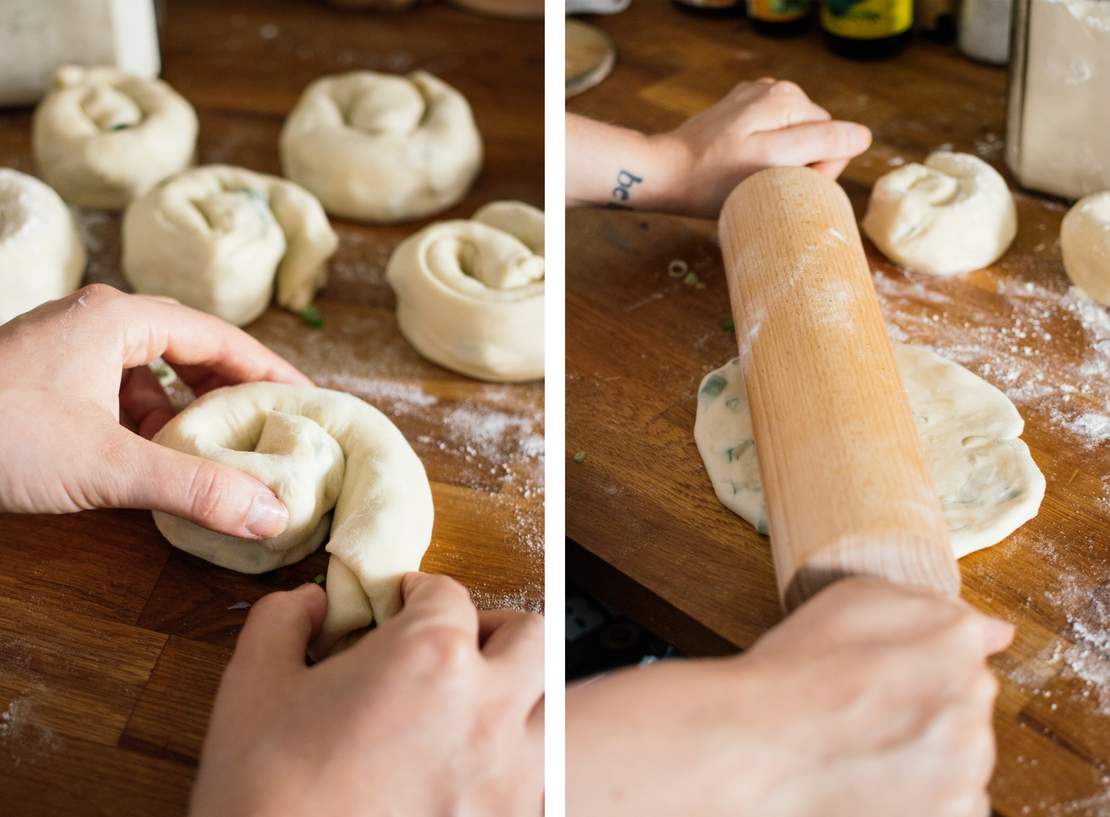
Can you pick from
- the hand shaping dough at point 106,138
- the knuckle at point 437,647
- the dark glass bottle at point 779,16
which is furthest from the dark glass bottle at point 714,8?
the knuckle at point 437,647

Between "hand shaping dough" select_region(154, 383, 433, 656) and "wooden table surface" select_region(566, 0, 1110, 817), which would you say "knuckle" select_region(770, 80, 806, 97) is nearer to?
"wooden table surface" select_region(566, 0, 1110, 817)

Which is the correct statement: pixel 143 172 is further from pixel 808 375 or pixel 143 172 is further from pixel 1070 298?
pixel 1070 298

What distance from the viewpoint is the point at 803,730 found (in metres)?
0.64

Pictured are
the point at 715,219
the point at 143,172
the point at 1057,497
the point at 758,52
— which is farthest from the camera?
the point at 758,52

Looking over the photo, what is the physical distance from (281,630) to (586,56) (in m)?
1.12

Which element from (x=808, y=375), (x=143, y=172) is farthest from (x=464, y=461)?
(x=143, y=172)

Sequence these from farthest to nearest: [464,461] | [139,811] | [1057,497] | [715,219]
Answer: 1. [715,219]
2. [464,461]
3. [1057,497]
4. [139,811]

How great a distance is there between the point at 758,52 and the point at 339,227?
0.70 meters

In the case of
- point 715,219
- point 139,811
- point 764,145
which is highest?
point 764,145

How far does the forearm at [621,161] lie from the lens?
1.25 meters

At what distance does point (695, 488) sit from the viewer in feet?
3.23

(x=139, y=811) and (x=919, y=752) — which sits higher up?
(x=919, y=752)

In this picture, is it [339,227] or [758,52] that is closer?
[339,227]

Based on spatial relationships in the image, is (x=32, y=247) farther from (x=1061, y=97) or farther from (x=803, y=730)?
(x=1061, y=97)
